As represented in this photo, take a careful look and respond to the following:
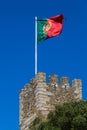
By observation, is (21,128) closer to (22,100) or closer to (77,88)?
(22,100)

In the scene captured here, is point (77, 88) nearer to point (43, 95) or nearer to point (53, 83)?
point (53, 83)

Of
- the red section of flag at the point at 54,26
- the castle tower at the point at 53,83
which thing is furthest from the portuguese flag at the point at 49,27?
the castle tower at the point at 53,83

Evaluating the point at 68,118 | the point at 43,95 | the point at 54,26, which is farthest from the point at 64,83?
the point at 68,118

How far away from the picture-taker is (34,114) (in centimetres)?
3912

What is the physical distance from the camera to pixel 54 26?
133ft

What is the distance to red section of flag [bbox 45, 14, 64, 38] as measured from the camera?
4031 cm

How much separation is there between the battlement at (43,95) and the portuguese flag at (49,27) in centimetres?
267

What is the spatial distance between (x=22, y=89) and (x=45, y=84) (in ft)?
8.45

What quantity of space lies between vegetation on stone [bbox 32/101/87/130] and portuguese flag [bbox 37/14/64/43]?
5.46 metres

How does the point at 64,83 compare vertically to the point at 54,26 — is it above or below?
below

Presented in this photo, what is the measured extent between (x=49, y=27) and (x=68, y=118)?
728 cm

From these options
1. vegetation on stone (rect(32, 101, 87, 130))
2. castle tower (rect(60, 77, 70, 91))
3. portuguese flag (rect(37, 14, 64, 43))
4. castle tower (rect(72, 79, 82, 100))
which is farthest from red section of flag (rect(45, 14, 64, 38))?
vegetation on stone (rect(32, 101, 87, 130))

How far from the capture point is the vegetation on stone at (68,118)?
35.5m

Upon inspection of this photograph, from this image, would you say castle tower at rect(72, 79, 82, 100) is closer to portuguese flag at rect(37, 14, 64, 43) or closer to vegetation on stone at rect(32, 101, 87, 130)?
portuguese flag at rect(37, 14, 64, 43)
